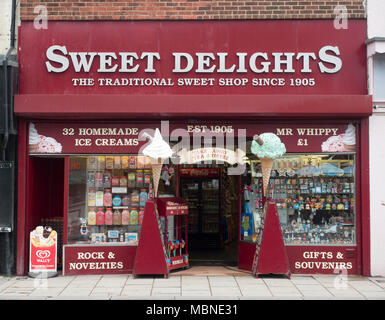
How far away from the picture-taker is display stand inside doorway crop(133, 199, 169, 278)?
26.7 feet

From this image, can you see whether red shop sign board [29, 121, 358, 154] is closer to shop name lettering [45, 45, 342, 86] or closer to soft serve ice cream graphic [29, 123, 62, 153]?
soft serve ice cream graphic [29, 123, 62, 153]

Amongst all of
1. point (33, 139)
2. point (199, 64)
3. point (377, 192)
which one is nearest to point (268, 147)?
point (199, 64)

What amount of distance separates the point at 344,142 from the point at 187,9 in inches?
168

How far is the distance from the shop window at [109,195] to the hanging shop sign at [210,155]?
58cm

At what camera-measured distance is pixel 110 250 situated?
28.4 feet

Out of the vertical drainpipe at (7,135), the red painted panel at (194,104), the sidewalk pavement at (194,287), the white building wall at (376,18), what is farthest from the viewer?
the white building wall at (376,18)

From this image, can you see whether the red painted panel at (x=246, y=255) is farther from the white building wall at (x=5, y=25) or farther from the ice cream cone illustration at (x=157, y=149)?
the white building wall at (x=5, y=25)

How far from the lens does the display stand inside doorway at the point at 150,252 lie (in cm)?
815

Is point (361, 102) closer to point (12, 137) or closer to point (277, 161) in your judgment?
point (277, 161)

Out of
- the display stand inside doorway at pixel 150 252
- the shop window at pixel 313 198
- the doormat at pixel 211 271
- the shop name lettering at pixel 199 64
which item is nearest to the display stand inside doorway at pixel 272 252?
the doormat at pixel 211 271

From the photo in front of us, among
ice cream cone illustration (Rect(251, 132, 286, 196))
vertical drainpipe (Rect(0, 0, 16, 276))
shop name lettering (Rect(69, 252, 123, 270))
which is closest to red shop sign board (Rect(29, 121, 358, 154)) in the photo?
vertical drainpipe (Rect(0, 0, 16, 276))

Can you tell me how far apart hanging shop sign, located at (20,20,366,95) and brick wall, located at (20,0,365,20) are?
161 mm

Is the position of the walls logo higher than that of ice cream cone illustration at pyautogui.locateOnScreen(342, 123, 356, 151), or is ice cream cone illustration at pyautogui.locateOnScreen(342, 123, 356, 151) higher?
ice cream cone illustration at pyautogui.locateOnScreen(342, 123, 356, 151)
